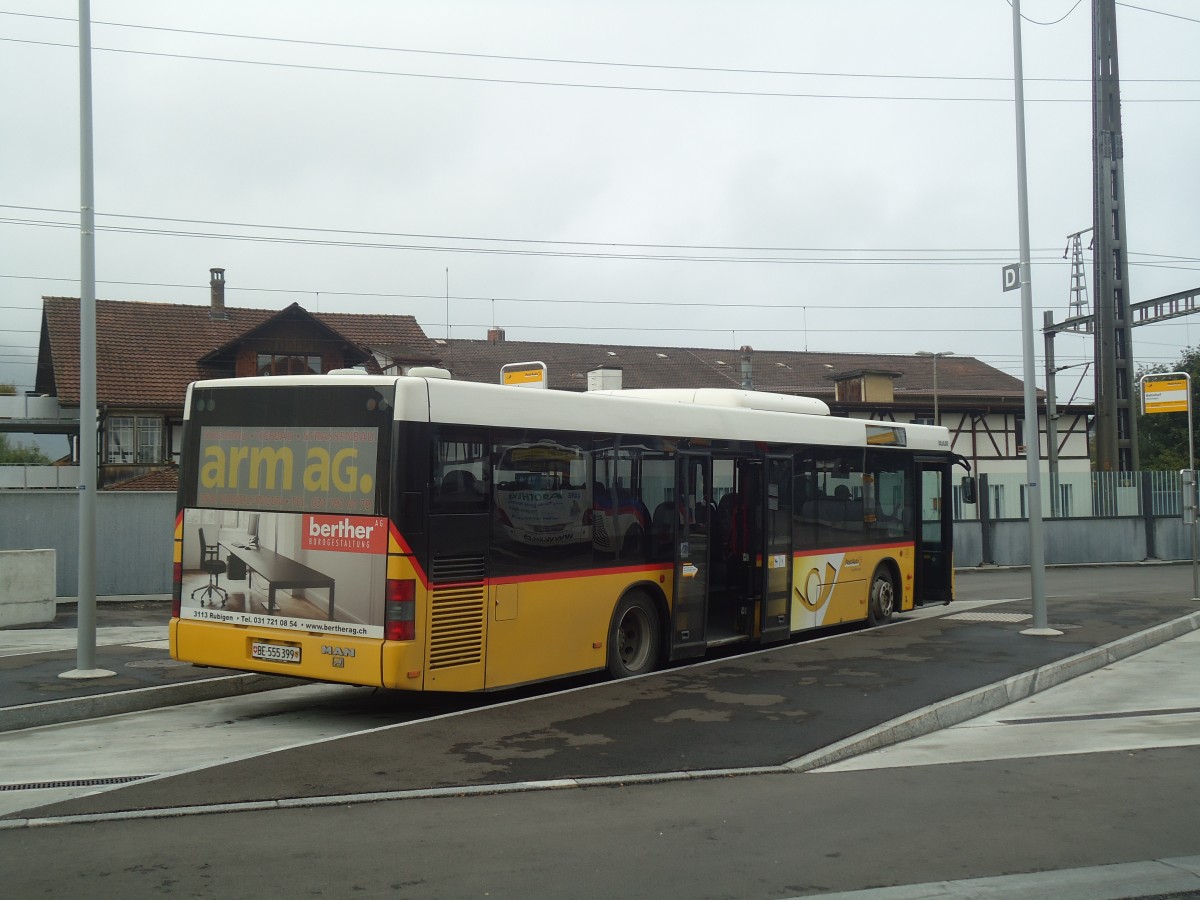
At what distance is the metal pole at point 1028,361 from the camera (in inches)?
607

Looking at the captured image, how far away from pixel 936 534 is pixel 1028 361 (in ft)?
11.7

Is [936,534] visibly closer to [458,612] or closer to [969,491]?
[969,491]

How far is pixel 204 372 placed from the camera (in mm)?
42312

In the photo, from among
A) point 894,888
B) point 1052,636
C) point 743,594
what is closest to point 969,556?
point 1052,636

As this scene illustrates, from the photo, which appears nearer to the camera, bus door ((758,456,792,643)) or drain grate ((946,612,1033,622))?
bus door ((758,456,792,643))

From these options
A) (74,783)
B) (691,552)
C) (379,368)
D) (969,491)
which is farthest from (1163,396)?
(74,783)

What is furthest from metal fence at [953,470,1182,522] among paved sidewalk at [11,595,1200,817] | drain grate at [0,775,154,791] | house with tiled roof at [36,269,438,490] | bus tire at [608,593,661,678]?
drain grate at [0,775,154,791]

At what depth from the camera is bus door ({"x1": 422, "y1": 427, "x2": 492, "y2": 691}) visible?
920 centimetres

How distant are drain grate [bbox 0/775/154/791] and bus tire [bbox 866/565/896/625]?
1084 cm

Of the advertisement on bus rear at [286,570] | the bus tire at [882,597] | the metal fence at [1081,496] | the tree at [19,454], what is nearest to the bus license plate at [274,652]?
the advertisement on bus rear at [286,570]

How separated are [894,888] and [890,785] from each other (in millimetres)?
2318

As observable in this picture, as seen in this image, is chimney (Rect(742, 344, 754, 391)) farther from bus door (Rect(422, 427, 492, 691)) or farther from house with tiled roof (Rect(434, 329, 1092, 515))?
bus door (Rect(422, 427, 492, 691))

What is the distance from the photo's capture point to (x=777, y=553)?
13672mm

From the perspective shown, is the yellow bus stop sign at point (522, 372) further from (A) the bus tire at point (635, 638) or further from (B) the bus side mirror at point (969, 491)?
(B) the bus side mirror at point (969, 491)
